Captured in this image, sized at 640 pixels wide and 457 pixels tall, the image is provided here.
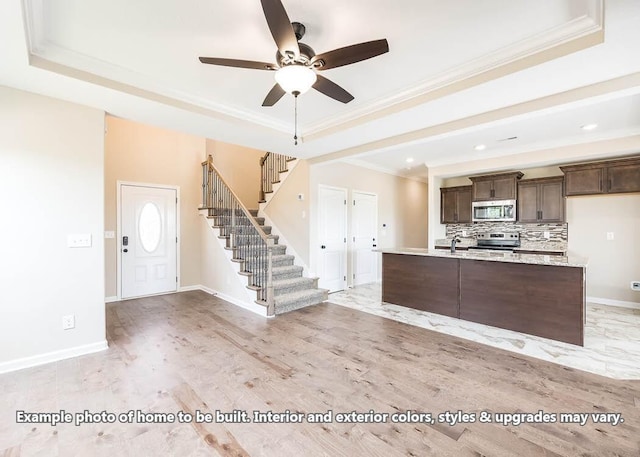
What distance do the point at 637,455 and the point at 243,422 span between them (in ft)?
8.04

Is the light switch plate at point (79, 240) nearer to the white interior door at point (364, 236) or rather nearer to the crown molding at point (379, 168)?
the crown molding at point (379, 168)

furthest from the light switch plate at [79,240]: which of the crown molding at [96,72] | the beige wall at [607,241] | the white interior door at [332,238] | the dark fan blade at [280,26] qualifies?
the beige wall at [607,241]

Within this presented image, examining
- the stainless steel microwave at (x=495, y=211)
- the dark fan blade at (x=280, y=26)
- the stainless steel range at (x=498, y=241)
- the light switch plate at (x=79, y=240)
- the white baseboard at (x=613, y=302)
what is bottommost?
the white baseboard at (x=613, y=302)

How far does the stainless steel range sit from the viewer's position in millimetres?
5824

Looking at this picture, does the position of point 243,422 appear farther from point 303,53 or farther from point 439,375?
point 303,53

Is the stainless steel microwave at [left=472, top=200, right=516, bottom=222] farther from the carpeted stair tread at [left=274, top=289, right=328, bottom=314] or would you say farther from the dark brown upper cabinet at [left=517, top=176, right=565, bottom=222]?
the carpeted stair tread at [left=274, top=289, right=328, bottom=314]

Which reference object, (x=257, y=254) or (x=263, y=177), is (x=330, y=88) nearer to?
(x=257, y=254)

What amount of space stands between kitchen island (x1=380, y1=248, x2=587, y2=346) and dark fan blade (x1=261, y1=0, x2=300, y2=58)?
342 cm

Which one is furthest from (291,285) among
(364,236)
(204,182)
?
(204,182)

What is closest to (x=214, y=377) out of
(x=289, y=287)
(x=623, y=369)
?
(x=289, y=287)

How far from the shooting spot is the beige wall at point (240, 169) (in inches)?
271

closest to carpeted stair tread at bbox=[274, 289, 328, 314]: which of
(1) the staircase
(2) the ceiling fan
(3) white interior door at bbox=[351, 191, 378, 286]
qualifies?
(1) the staircase

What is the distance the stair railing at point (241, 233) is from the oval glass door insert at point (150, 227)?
883mm

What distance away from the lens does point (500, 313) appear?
12.3 feet
